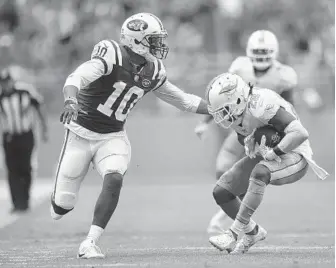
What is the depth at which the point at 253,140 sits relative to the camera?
21.5 feet

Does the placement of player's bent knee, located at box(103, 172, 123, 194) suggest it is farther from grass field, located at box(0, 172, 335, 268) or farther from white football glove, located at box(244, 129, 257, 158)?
white football glove, located at box(244, 129, 257, 158)

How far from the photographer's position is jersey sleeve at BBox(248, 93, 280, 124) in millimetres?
6332

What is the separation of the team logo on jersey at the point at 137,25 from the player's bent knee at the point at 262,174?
4.46 feet

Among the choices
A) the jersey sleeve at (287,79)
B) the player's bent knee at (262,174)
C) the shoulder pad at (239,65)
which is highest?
the player's bent knee at (262,174)

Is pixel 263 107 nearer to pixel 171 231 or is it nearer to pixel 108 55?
pixel 108 55

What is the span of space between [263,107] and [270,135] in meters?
0.24

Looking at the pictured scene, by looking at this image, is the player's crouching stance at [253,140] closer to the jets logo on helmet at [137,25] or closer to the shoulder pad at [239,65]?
the jets logo on helmet at [137,25]

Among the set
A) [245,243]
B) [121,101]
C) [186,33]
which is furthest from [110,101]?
[186,33]

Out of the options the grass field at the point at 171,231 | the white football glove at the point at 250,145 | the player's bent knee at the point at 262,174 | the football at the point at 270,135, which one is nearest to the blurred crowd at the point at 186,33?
the grass field at the point at 171,231

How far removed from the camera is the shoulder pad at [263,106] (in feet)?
20.8

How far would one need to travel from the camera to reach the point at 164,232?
8.93m

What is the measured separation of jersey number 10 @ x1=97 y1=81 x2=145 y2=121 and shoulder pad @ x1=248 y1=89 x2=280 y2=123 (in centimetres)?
93

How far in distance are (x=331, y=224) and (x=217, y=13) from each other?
6.85 metres

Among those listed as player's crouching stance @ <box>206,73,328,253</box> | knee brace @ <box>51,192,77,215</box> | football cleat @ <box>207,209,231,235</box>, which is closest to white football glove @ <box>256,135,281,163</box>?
player's crouching stance @ <box>206,73,328,253</box>
